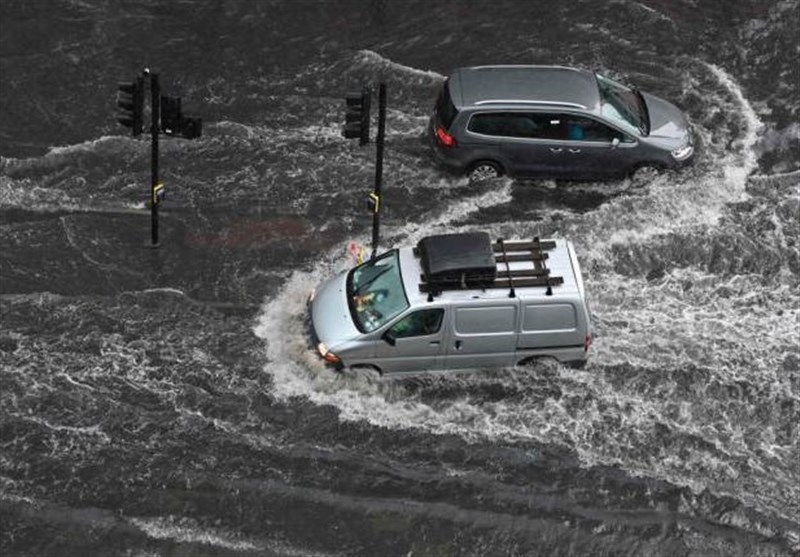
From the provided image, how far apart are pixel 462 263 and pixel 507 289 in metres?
0.72

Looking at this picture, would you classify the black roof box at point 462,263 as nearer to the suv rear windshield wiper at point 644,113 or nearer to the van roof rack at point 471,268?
the van roof rack at point 471,268

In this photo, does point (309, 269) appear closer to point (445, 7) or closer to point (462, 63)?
point (462, 63)

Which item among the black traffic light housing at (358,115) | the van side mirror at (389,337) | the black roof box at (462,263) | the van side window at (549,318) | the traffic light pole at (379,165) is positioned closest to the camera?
the black roof box at (462,263)

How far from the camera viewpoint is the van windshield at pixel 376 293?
556 inches

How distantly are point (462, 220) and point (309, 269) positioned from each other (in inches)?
113

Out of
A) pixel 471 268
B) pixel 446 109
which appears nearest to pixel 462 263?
pixel 471 268

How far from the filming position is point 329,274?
16.6m

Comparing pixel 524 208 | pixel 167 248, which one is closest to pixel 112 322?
pixel 167 248

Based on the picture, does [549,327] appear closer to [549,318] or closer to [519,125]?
[549,318]

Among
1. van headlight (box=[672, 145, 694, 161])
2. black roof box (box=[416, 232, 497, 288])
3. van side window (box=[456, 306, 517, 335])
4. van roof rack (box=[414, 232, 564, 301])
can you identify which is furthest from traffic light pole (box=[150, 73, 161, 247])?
van headlight (box=[672, 145, 694, 161])

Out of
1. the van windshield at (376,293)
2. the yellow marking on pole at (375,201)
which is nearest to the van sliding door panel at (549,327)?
the van windshield at (376,293)

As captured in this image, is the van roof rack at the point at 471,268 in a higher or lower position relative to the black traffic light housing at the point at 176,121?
lower

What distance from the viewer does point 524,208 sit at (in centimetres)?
1797

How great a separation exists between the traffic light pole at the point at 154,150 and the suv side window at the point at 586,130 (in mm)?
6857
